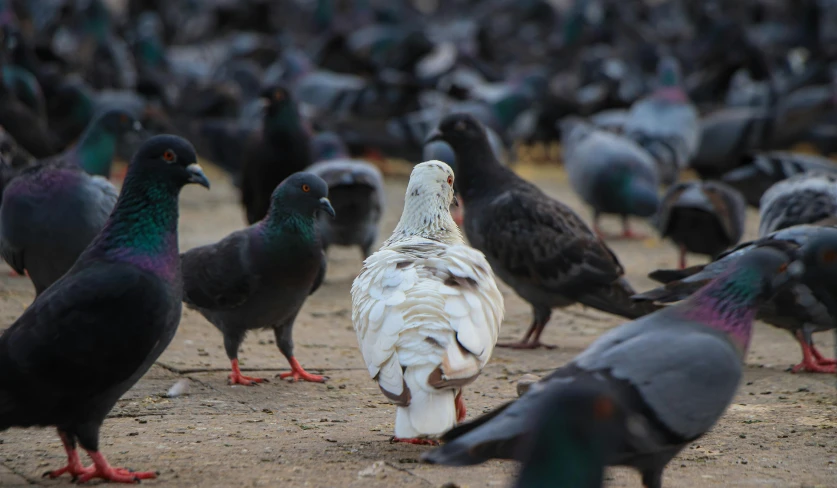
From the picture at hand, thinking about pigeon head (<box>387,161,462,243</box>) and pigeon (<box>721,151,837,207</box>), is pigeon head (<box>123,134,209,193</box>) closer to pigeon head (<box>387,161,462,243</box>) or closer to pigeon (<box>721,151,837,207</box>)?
pigeon head (<box>387,161,462,243</box>)

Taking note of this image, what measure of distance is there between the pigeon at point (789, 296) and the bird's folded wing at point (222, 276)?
6.06 ft

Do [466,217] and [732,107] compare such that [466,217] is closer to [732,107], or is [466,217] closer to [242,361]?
[242,361]

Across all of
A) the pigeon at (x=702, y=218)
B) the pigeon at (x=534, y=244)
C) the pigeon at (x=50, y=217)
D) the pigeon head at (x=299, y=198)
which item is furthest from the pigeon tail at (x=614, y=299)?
the pigeon at (x=50, y=217)

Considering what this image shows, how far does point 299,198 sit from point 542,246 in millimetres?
1674

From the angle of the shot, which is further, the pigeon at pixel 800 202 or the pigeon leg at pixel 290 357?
the pigeon at pixel 800 202

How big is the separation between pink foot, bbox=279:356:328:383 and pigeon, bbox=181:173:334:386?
0.01 metres

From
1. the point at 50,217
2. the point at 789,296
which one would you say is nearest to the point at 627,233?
the point at 789,296

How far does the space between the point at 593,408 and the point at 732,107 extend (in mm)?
15541

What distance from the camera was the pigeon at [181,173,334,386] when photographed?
515 centimetres

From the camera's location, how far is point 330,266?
8789mm

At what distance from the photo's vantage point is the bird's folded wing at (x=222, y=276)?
17.0ft

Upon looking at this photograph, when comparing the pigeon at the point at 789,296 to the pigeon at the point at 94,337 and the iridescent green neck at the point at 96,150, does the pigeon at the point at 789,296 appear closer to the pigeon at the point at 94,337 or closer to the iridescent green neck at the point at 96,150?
the pigeon at the point at 94,337

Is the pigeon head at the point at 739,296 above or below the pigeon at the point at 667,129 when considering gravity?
above

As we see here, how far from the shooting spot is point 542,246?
246 inches
